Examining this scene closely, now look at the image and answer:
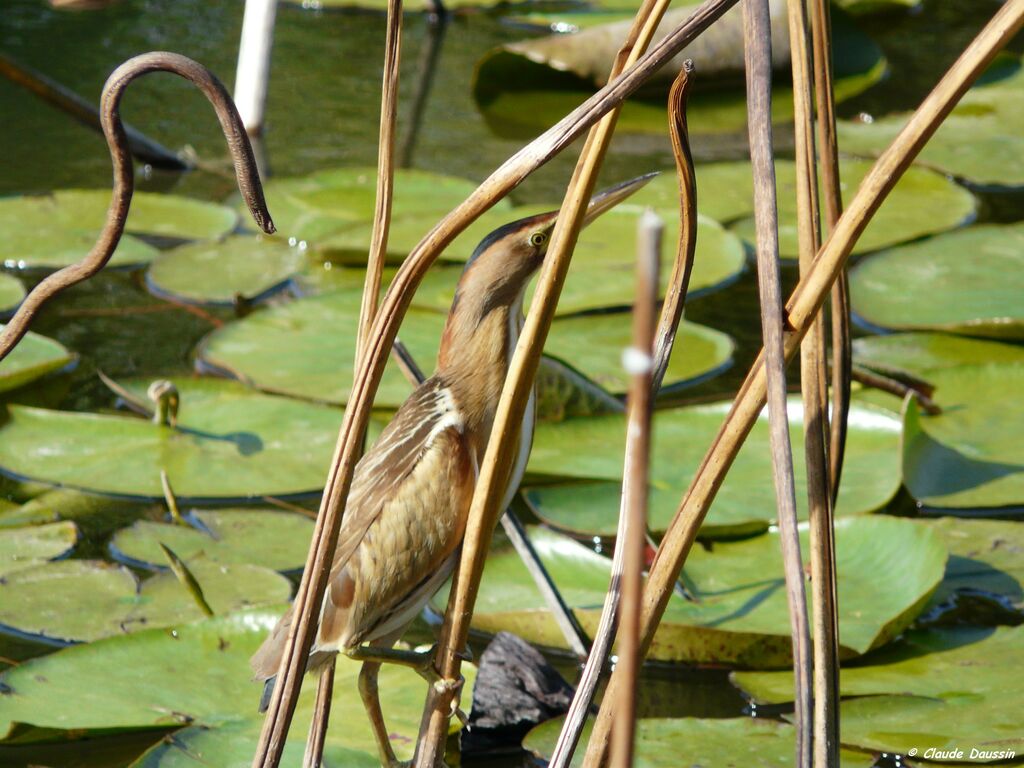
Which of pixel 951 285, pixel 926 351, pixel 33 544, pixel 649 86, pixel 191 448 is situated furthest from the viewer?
pixel 649 86

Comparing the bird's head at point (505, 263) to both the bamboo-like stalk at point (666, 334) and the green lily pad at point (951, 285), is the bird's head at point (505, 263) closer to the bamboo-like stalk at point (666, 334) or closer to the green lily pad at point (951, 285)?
the bamboo-like stalk at point (666, 334)

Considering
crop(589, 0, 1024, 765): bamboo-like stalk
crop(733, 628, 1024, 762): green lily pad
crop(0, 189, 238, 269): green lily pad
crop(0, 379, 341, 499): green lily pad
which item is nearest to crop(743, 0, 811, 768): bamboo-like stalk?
crop(589, 0, 1024, 765): bamboo-like stalk

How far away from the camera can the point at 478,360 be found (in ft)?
5.93

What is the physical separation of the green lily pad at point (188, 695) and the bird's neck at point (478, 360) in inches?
21.5

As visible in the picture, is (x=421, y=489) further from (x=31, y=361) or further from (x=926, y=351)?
(x=926, y=351)

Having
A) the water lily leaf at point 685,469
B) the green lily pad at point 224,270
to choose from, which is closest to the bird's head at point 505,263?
the water lily leaf at point 685,469

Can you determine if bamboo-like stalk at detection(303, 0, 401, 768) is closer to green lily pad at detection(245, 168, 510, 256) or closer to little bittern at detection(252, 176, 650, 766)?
little bittern at detection(252, 176, 650, 766)

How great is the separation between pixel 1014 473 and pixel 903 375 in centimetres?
41

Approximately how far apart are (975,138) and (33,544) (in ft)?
11.7

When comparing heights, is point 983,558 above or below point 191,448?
below

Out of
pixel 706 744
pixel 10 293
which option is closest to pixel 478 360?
pixel 706 744

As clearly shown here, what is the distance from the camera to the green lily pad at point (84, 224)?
377 centimetres

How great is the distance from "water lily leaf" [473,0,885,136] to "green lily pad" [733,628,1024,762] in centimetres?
322

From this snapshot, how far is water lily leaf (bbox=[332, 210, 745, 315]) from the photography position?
3.45m
